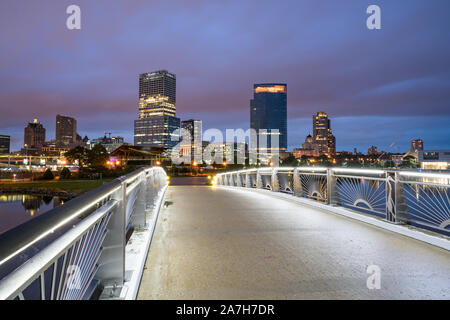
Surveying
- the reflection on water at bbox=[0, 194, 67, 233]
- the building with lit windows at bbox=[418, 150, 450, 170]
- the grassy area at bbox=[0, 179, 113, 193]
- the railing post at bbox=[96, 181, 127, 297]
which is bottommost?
the reflection on water at bbox=[0, 194, 67, 233]

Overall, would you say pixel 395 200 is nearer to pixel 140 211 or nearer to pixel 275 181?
pixel 140 211

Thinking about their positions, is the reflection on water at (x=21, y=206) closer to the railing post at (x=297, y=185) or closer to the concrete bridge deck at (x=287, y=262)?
the railing post at (x=297, y=185)

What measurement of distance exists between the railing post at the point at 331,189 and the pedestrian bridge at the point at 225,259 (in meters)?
1.71

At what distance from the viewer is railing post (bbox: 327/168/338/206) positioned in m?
7.94

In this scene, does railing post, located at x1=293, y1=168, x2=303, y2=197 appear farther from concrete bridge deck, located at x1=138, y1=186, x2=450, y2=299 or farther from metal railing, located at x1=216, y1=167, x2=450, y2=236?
concrete bridge deck, located at x1=138, y1=186, x2=450, y2=299

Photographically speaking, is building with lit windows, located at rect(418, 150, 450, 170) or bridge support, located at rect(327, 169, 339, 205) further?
building with lit windows, located at rect(418, 150, 450, 170)

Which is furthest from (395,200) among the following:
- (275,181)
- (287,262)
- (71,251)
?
(275,181)

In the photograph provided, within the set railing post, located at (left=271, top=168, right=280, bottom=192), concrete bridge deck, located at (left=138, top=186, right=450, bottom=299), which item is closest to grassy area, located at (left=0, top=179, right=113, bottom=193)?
railing post, located at (left=271, top=168, right=280, bottom=192)

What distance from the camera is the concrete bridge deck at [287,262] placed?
9.37ft

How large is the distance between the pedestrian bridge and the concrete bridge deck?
0.01 meters

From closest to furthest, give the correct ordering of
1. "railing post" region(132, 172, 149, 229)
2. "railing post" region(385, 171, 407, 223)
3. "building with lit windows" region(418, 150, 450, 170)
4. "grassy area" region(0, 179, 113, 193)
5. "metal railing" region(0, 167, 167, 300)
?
1. "metal railing" region(0, 167, 167, 300)
2. "railing post" region(132, 172, 149, 229)
3. "railing post" region(385, 171, 407, 223)
4. "grassy area" region(0, 179, 113, 193)
5. "building with lit windows" region(418, 150, 450, 170)

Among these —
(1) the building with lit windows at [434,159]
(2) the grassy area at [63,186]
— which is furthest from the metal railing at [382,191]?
(1) the building with lit windows at [434,159]
